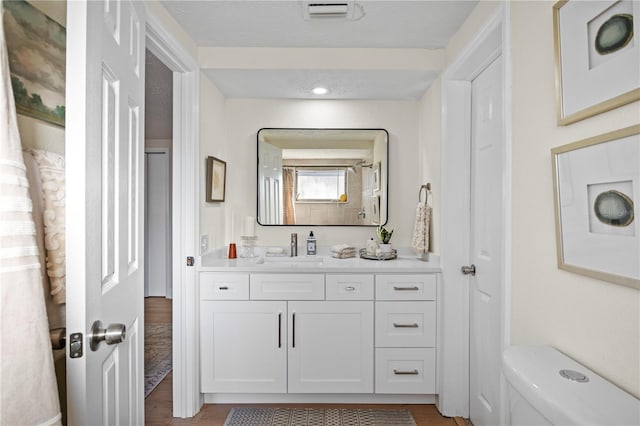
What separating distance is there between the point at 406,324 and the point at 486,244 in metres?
0.71

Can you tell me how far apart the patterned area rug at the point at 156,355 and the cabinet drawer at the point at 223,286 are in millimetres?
877

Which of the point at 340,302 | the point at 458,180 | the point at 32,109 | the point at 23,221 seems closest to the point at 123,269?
the point at 23,221

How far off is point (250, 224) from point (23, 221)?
6.62 feet

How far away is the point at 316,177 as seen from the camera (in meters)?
2.97

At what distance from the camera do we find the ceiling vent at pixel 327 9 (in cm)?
180

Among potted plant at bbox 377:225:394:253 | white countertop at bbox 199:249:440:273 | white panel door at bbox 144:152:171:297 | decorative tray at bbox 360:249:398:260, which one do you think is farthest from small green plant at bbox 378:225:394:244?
white panel door at bbox 144:152:171:297

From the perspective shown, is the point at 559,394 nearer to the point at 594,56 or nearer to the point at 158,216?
the point at 594,56

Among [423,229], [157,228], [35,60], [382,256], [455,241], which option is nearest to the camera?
[35,60]

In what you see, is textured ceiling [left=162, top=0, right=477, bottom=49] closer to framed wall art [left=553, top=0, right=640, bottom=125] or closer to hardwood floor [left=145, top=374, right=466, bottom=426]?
framed wall art [left=553, top=0, right=640, bottom=125]

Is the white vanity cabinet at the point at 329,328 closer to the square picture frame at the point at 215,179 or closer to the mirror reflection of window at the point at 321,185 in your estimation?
the square picture frame at the point at 215,179

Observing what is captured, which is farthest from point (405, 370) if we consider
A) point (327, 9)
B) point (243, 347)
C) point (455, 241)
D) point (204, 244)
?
point (327, 9)

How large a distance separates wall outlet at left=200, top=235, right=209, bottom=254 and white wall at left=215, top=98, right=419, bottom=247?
0.48 m

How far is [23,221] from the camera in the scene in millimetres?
835

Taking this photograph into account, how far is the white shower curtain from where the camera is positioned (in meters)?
0.78
